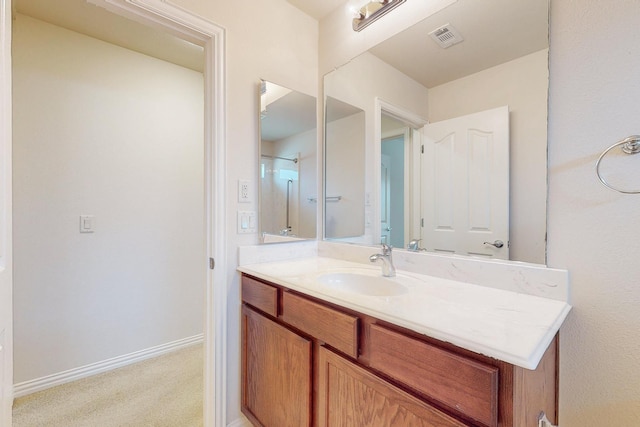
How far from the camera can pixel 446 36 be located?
1.26 metres

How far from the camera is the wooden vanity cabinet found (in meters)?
0.62

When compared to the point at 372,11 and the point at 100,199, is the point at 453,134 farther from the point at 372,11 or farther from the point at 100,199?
the point at 100,199

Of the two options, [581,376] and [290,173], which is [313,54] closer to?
[290,173]

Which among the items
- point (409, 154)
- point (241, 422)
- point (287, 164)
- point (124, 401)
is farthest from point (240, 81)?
point (124, 401)

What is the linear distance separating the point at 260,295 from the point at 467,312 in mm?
890

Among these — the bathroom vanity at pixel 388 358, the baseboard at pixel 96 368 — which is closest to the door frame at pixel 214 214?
the bathroom vanity at pixel 388 358

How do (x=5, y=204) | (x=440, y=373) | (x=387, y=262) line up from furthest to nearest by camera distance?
1. (x=387, y=262)
2. (x=5, y=204)
3. (x=440, y=373)

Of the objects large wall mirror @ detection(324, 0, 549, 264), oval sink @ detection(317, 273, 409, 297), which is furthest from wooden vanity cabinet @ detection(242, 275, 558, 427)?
large wall mirror @ detection(324, 0, 549, 264)

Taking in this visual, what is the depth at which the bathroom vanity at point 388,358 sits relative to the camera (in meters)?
0.62

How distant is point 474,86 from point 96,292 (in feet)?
8.83

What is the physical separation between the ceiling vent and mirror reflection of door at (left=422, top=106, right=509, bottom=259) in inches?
14.1

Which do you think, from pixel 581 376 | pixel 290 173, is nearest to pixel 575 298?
pixel 581 376

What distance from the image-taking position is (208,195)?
140 centimetres

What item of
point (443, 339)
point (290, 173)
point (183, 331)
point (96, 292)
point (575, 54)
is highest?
point (575, 54)
